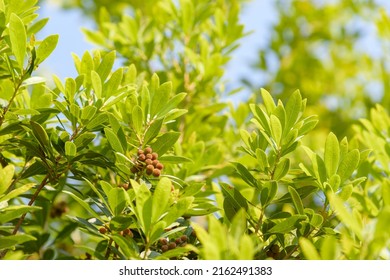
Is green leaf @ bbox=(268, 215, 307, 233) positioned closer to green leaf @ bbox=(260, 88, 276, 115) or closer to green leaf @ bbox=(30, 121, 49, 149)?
green leaf @ bbox=(260, 88, 276, 115)

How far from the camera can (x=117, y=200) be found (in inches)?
59.5

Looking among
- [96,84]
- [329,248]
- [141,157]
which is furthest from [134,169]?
[329,248]

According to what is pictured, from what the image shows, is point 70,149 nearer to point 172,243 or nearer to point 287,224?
point 172,243

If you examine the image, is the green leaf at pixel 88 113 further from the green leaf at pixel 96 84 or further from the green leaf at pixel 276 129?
the green leaf at pixel 276 129

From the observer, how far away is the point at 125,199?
4.93ft

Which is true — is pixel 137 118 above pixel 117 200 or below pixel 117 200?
above

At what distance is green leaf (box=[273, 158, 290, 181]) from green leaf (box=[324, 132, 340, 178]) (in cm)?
11

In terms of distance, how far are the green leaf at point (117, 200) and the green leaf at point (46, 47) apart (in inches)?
17.8

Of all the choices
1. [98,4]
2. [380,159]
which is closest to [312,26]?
[98,4]

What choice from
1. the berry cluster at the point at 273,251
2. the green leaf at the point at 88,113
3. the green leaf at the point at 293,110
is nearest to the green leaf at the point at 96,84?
the green leaf at the point at 88,113

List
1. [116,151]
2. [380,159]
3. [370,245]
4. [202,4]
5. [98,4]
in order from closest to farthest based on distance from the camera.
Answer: [370,245] → [116,151] → [380,159] → [202,4] → [98,4]

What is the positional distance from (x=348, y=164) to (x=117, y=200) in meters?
0.62
